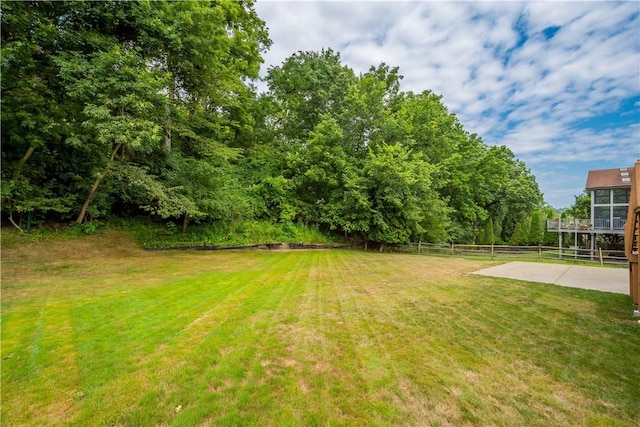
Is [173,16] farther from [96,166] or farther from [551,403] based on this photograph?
[551,403]

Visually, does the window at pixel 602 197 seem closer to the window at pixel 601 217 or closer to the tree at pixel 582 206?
the window at pixel 601 217

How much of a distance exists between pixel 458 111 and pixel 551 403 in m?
26.0

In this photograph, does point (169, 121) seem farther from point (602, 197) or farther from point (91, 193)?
point (602, 197)

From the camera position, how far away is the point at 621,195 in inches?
674

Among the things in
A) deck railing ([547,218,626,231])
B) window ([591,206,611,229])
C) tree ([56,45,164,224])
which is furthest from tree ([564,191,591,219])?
tree ([56,45,164,224])

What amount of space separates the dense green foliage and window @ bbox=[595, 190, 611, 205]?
6796 mm

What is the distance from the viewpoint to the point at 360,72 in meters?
19.8

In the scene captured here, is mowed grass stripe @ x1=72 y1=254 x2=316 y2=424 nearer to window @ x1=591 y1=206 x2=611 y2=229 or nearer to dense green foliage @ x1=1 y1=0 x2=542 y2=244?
dense green foliage @ x1=1 y1=0 x2=542 y2=244

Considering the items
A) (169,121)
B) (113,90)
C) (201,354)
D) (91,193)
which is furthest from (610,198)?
(91,193)

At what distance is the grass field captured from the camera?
2.11m

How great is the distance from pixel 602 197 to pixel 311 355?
2445 cm

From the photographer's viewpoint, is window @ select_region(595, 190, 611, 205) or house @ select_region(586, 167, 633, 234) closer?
house @ select_region(586, 167, 633, 234)

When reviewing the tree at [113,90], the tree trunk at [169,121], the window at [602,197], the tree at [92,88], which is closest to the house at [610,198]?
the window at [602,197]

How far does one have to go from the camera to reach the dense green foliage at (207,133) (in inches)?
300
